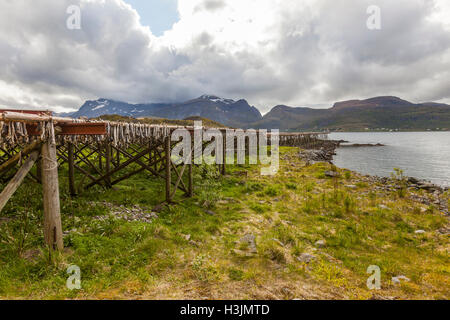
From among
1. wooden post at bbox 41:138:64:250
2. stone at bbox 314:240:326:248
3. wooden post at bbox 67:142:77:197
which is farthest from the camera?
wooden post at bbox 67:142:77:197

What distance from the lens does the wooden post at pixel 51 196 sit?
471 cm

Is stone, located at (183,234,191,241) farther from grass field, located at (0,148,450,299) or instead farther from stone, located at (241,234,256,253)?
stone, located at (241,234,256,253)

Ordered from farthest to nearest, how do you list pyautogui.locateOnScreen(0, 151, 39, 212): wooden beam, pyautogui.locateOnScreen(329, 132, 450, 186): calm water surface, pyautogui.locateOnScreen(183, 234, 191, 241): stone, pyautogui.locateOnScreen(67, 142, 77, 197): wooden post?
1. pyautogui.locateOnScreen(329, 132, 450, 186): calm water surface
2. pyautogui.locateOnScreen(67, 142, 77, 197): wooden post
3. pyautogui.locateOnScreen(183, 234, 191, 241): stone
4. pyautogui.locateOnScreen(0, 151, 39, 212): wooden beam

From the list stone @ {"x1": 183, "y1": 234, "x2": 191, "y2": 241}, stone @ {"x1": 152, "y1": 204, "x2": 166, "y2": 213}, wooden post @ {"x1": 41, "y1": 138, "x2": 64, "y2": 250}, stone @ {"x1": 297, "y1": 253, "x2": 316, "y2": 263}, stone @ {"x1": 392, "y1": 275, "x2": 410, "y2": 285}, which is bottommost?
stone @ {"x1": 392, "y1": 275, "x2": 410, "y2": 285}

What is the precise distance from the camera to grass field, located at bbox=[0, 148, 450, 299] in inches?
173

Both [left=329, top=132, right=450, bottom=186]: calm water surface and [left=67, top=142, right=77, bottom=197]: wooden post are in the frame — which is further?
[left=329, top=132, right=450, bottom=186]: calm water surface

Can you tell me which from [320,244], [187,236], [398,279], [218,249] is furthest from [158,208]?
[398,279]

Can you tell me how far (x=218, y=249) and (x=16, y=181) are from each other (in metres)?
5.17

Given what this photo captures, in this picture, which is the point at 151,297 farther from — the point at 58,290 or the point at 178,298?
the point at 58,290

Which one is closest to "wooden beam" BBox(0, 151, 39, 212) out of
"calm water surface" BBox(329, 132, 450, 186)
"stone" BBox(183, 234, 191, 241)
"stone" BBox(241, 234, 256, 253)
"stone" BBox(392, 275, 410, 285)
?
"stone" BBox(183, 234, 191, 241)

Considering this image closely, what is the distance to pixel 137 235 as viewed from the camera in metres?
6.18

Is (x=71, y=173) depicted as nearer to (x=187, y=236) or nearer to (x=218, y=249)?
(x=187, y=236)

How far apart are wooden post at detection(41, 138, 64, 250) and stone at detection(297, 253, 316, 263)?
251 inches

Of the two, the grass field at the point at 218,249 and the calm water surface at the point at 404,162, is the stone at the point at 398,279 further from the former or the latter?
the calm water surface at the point at 404,162
